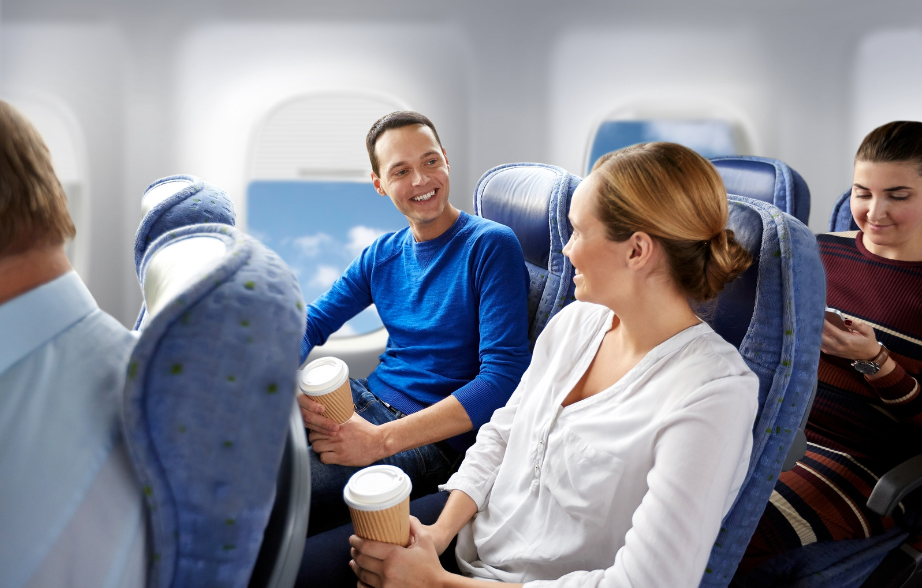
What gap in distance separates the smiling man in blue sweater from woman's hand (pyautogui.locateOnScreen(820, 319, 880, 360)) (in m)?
0.74

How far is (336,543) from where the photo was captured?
1.32 m

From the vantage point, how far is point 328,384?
1.38 m

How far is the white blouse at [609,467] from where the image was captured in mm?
886

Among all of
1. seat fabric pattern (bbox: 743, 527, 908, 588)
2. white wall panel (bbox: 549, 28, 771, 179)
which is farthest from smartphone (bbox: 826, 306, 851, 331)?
white wall panel (bbox: 549, 28, 771, 179)

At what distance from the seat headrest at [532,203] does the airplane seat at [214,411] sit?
120 cm

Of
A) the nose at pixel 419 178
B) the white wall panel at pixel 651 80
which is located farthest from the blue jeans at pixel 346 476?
the white wall panel at pixel 651 80

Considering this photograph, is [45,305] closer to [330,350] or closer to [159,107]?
[330,350]

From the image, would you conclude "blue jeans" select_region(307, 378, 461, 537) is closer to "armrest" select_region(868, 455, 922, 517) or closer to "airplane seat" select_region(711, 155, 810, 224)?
"armrest" select_region(868, 455, 922, 517)

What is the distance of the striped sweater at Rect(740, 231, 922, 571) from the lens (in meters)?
1.42

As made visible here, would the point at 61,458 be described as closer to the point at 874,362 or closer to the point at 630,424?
the point at 630,424

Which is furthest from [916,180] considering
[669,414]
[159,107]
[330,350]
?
[159,107]

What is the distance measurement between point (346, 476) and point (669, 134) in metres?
2.47

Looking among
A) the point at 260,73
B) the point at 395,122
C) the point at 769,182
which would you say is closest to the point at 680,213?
the point at 395,122

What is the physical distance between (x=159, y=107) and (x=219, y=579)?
2693mm
